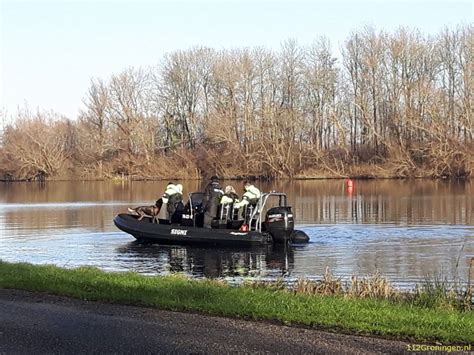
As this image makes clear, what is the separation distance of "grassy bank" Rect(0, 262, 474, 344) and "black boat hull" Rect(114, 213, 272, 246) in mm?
8285

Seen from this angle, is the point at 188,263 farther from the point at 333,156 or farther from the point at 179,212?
the point at 333,156

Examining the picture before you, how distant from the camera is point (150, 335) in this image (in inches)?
263

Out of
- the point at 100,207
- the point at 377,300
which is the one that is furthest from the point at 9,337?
the point at 100,207

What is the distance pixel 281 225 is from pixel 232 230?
1.35 metres

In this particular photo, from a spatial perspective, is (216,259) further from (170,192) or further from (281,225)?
(170,192)

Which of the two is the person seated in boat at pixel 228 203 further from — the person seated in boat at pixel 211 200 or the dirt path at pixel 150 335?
the dirt path at pixel 150 335

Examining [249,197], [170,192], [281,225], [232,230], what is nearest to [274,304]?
[232,230]

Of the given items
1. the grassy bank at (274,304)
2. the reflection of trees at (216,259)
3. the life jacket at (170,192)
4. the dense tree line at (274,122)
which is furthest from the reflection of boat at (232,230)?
the dense tree line at (274,122)

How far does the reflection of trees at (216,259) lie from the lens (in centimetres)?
1612

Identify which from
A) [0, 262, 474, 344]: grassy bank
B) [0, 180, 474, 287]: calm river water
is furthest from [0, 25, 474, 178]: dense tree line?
[0, 262, 474, 344]: grassy bank

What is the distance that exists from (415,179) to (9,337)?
55928 mm

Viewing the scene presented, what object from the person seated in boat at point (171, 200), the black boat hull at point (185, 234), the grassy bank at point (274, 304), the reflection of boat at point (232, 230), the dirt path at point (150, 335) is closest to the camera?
the dirt path at point (150, 335)

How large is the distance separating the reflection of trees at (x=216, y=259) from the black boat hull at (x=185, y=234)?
208mm

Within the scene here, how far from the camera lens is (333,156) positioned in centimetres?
6756
